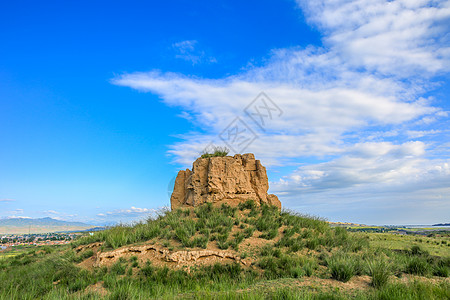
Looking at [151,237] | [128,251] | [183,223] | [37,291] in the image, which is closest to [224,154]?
[183,223]

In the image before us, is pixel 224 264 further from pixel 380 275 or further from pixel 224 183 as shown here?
pixel 224 183

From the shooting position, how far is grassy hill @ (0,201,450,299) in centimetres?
777

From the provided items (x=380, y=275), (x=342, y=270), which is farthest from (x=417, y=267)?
(x=342, y=270)

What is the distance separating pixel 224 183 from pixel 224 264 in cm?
655

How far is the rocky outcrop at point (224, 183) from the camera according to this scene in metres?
17.2

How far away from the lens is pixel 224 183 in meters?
17.4

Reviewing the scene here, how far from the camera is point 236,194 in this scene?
1784cm

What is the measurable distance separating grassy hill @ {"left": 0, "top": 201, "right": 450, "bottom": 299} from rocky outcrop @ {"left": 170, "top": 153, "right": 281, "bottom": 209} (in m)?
1.17

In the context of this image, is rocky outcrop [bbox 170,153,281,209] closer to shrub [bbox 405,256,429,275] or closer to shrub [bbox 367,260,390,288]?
shrub [bbox 405,256,429,275]

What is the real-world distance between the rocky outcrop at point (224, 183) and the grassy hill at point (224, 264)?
1.17 m

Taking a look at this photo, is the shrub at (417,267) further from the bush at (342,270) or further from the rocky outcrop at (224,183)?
the rocky outcrop at (224,183)

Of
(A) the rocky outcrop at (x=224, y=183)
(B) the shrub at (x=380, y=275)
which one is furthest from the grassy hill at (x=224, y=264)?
(A) the rocky outcrop at (x=224, y=183)

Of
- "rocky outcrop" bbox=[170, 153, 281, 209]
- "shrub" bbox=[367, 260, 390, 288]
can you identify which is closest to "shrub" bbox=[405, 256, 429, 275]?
"shrub" bbox=[367, 260, 390, 288]

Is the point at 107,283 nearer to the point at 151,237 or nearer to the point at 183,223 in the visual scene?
the point at 151,237
